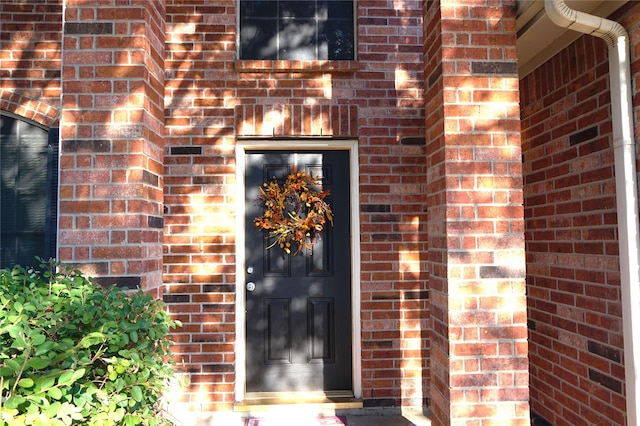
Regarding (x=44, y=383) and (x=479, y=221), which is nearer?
(x=44, y=383)

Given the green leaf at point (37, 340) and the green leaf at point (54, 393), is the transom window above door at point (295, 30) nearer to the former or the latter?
the green leaf at point (37, 340)

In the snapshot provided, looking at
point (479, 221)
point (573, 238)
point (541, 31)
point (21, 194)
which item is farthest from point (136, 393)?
point (21, 194)

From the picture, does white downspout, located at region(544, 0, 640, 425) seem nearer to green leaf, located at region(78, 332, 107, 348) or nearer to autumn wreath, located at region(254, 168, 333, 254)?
autumn wreath, located at region(254, 168, 333, 254)

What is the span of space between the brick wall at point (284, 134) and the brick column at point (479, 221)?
1.32 m

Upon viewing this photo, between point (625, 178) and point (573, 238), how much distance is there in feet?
1.92

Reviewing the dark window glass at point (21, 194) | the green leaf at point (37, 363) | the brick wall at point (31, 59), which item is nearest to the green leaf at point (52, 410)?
the green leaf at point (37, 363)

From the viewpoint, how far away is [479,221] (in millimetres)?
2092

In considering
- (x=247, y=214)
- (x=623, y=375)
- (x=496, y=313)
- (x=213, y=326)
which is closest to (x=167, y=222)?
(x=247, y=214)

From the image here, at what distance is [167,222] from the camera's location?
137 inches

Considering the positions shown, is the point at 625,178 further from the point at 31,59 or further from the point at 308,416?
the point at 31,59

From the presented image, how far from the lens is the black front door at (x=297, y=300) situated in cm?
362

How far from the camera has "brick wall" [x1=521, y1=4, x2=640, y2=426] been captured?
2320 millimetres

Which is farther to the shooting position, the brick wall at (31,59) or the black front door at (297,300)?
the black front door at (297,300)

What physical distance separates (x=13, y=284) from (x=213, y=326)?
197 centimetres
